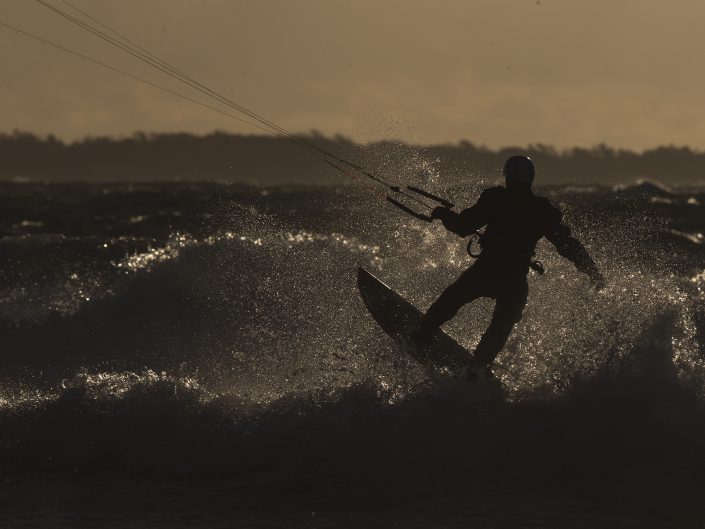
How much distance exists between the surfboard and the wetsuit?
24.7 inches

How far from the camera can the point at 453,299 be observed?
1077cm

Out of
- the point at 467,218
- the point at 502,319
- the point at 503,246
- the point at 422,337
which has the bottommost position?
the point at 422,337

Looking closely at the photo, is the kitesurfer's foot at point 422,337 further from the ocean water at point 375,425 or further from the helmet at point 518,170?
the helmet at point 518,170

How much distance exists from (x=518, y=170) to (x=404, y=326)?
7.86 feet

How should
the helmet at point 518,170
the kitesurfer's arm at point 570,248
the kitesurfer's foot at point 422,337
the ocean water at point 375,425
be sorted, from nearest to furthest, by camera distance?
the ocean water at point 375,425 < the helmet at point 518,170 < the kitesurfer's arm at point 570,248 < the kitesurfer's foot at point 422,337

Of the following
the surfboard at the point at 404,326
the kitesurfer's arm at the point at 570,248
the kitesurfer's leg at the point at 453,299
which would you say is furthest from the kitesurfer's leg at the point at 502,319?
the surfboard at the point at 404,326

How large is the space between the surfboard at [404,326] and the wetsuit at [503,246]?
2.06 ft

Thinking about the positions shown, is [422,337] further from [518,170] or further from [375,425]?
[518,170]

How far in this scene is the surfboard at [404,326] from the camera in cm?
1140

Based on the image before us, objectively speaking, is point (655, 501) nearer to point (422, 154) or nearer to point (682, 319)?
point (682, 319)

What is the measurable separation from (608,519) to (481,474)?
4.66 feet

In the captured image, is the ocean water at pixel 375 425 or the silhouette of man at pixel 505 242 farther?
the silhouette of man at pixel 505 242

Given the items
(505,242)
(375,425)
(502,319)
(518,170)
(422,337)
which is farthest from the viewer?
(375,425)

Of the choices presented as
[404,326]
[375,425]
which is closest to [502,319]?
[375,425]
